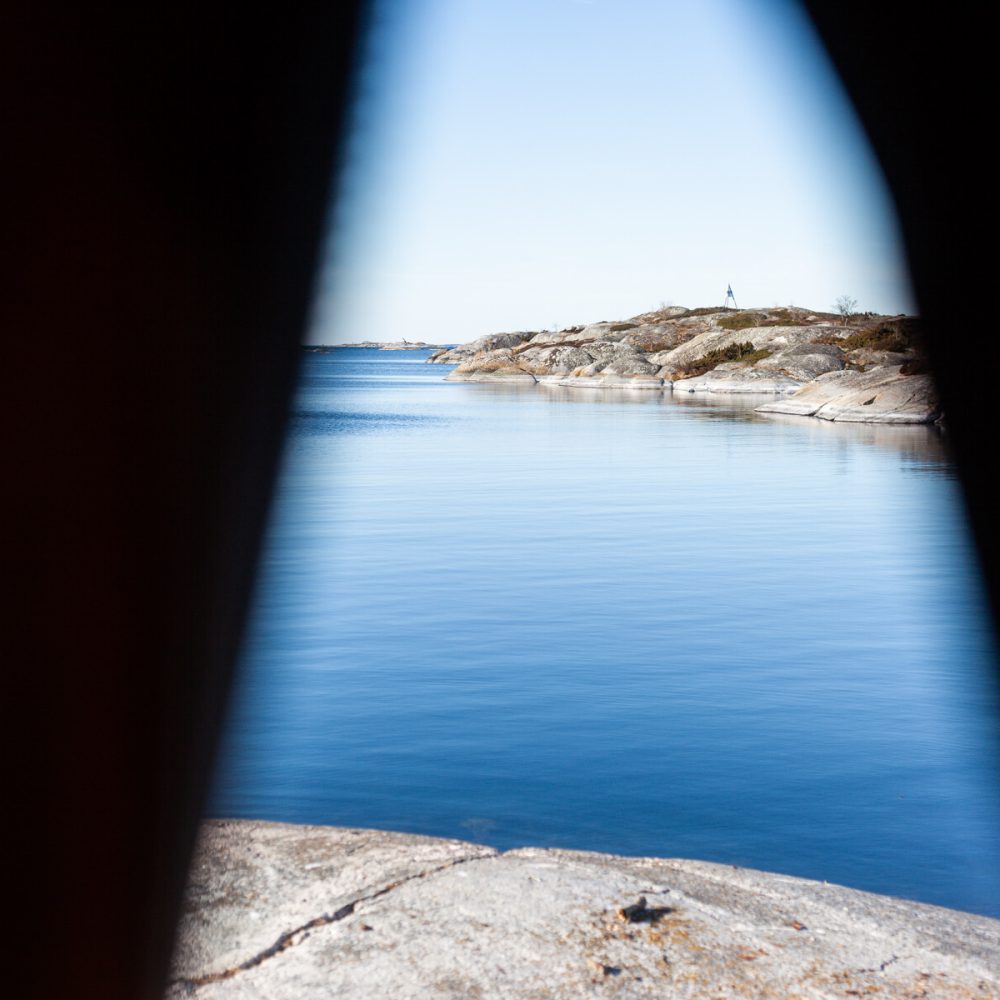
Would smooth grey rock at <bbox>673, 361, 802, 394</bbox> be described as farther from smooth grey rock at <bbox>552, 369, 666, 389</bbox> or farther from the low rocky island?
smooth grey rock at <bbox>552, 369, 666, 389</bbox>

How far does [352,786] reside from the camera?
8.23 metres

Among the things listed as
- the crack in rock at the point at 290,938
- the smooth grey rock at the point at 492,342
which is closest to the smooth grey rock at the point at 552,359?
the smooth grey rock at the point at 492,342

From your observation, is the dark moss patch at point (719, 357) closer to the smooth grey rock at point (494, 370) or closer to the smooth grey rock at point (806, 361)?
the smooth grey rock at point (806, 361)

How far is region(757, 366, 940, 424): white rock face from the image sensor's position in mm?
46062

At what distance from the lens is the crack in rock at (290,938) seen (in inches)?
183

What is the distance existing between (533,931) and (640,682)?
19.6ft

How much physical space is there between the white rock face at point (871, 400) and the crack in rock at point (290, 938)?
39.4 metres

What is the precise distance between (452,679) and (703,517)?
11840mm

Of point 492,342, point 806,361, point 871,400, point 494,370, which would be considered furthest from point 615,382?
point 492,342

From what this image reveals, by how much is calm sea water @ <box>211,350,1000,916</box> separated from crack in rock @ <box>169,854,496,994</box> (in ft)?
6.24

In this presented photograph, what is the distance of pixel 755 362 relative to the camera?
81875mm

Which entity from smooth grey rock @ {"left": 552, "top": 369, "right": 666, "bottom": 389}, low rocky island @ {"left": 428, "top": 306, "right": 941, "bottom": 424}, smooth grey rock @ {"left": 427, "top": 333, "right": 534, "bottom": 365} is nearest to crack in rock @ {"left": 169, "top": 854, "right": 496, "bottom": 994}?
low rocky island @ {"left": 428, "top": 306, "right": 941, "bottom": 424}

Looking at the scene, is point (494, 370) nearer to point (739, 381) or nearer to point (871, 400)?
point (739, 381)

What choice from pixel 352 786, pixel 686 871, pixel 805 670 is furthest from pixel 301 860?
pixel 805 670
